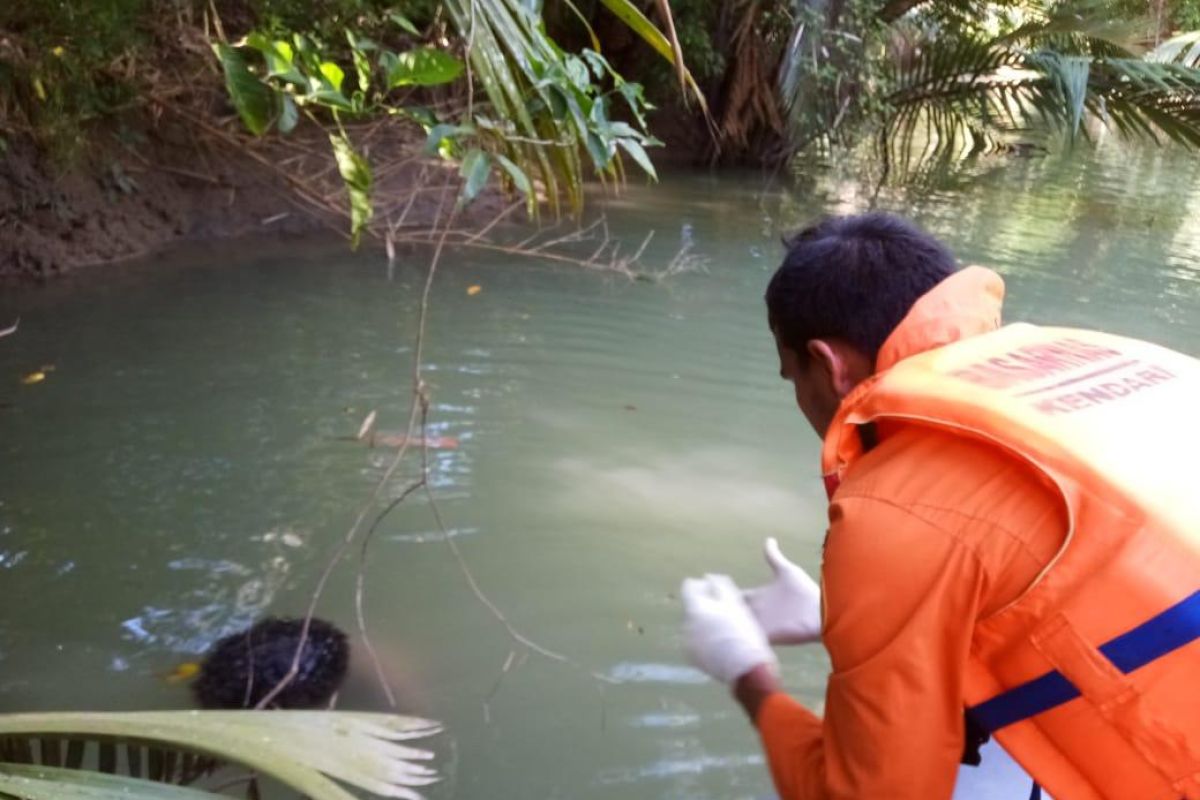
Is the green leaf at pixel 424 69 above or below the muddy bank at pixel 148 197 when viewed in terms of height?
above

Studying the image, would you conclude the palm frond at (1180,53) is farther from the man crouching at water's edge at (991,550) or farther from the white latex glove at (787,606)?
the man crouching at water's edge at (991,550)

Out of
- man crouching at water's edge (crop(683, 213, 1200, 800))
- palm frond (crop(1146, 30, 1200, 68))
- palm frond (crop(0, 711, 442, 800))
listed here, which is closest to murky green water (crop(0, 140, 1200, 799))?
palm frond (crop(0, 711, 442, 800))

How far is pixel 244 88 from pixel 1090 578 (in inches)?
97.4

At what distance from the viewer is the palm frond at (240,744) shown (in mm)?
1306

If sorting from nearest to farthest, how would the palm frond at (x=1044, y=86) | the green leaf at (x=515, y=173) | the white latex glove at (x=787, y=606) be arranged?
1. the white latex glove at (x=787, y=606)
2. the green leaf at (x=515, y=173)
3. the palm frond at (x=1044, y=86)

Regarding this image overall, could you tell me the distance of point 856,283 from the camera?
5.19 ft

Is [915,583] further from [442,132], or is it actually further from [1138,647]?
[442,132]

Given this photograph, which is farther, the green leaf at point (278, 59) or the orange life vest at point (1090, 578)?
the green leaf at point (278, 59)

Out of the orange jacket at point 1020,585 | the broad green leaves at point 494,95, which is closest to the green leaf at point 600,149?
the broad green leaves at point 494,95

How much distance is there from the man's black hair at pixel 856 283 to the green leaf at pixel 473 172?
1.18 m

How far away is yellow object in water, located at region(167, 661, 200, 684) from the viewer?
2988mm

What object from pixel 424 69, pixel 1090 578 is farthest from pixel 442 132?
pixel 1090 578

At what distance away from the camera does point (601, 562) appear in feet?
12.1

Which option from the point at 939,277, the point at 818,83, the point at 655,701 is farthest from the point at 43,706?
the point at 818,83
